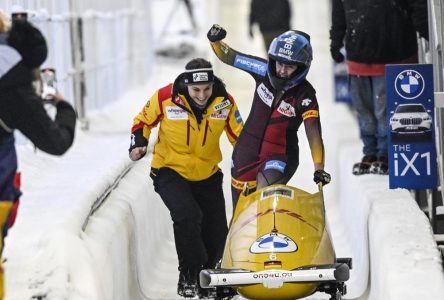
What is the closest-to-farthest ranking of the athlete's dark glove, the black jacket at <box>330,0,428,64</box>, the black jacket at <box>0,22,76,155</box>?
the black jacket at <box>0,22,76,155</box> < the athlete's dark glove < the black jacket at <box>330,0,428,64</box>

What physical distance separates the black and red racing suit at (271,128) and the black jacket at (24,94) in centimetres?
232

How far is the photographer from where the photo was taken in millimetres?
5465

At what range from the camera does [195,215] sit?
316 inches

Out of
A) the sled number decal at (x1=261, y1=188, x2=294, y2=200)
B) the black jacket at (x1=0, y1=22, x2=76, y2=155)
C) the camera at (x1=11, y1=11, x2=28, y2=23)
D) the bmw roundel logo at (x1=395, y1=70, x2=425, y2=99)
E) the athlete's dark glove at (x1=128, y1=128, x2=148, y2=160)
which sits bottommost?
the sled number decal at (x1=261, y1=188, x2=294, y2=200)

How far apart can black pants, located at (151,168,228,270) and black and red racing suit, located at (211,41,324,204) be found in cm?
29

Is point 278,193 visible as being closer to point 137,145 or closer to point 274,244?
point 274,244

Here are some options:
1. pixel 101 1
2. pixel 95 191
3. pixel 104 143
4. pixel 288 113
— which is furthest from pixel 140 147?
pixel 101 1

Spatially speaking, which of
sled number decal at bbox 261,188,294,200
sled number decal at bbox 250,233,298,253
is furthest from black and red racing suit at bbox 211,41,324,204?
sled number decal at bbox 250,233,298,253

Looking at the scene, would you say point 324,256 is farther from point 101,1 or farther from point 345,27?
point 101,1

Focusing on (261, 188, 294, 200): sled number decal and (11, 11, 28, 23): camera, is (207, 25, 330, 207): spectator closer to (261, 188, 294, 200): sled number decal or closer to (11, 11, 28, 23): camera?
(261, 188, 294, 200): sled number decal

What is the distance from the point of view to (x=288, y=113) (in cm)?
783

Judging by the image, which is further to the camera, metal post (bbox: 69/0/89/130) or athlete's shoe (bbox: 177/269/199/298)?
metal post (bbox: 69/0/89/130)

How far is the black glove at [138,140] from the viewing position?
7.91m

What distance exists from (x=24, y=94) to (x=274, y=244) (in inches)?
69.8
